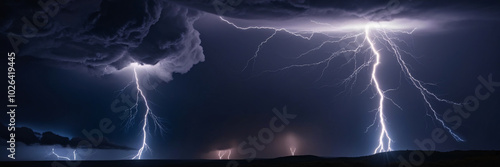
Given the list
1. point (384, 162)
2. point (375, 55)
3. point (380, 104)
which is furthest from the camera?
point (375, 55)

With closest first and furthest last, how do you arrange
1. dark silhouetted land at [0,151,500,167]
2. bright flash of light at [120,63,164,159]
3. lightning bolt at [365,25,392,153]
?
dark silhouetted land at [0,151,500,167] → lightning bolt at [365,25,392,153] → bright flash of light at [120,63,164,159]

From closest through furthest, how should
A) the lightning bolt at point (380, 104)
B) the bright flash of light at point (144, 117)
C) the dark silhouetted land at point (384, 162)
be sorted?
the dark silhouetted land at point (384, 162) < the lightning bolt at point (380, 104) < the bright flash of light at point (144, 117)

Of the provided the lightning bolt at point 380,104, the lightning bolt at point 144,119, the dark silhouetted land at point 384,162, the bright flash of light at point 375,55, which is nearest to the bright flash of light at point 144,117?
the lightning bolt at point 144,119

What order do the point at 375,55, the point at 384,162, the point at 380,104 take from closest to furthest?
the point at 384,162
the point at 380,104
the point at 375,55

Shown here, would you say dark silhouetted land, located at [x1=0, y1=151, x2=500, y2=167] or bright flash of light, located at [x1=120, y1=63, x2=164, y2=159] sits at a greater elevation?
bright flash of light, located at [x1=120, y1=63, x2=164, y2=159]

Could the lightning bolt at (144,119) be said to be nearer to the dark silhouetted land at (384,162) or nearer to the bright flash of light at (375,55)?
the dark silhouetted land at (384,162)

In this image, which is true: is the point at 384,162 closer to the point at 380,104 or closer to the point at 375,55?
the point at 380,104

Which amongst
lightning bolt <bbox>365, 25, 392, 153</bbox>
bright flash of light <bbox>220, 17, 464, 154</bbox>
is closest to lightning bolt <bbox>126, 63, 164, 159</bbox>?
bright flash of light <bbox>220, 17, 464, 154</bbox>

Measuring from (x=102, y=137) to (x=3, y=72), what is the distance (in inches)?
109

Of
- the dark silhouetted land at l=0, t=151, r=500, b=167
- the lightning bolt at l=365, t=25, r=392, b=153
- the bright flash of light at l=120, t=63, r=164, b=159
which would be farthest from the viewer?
the bright flash of light at l=120, t=63, r=164, b=159

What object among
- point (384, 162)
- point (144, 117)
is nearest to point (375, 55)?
point (384, 162)

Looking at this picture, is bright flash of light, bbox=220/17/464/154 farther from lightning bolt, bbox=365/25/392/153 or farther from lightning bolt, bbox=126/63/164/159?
lightning bolt, bbox=126/63/164/159

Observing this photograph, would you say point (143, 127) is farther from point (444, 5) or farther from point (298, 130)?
point (444, 5)

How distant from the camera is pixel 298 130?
978 centimetres
